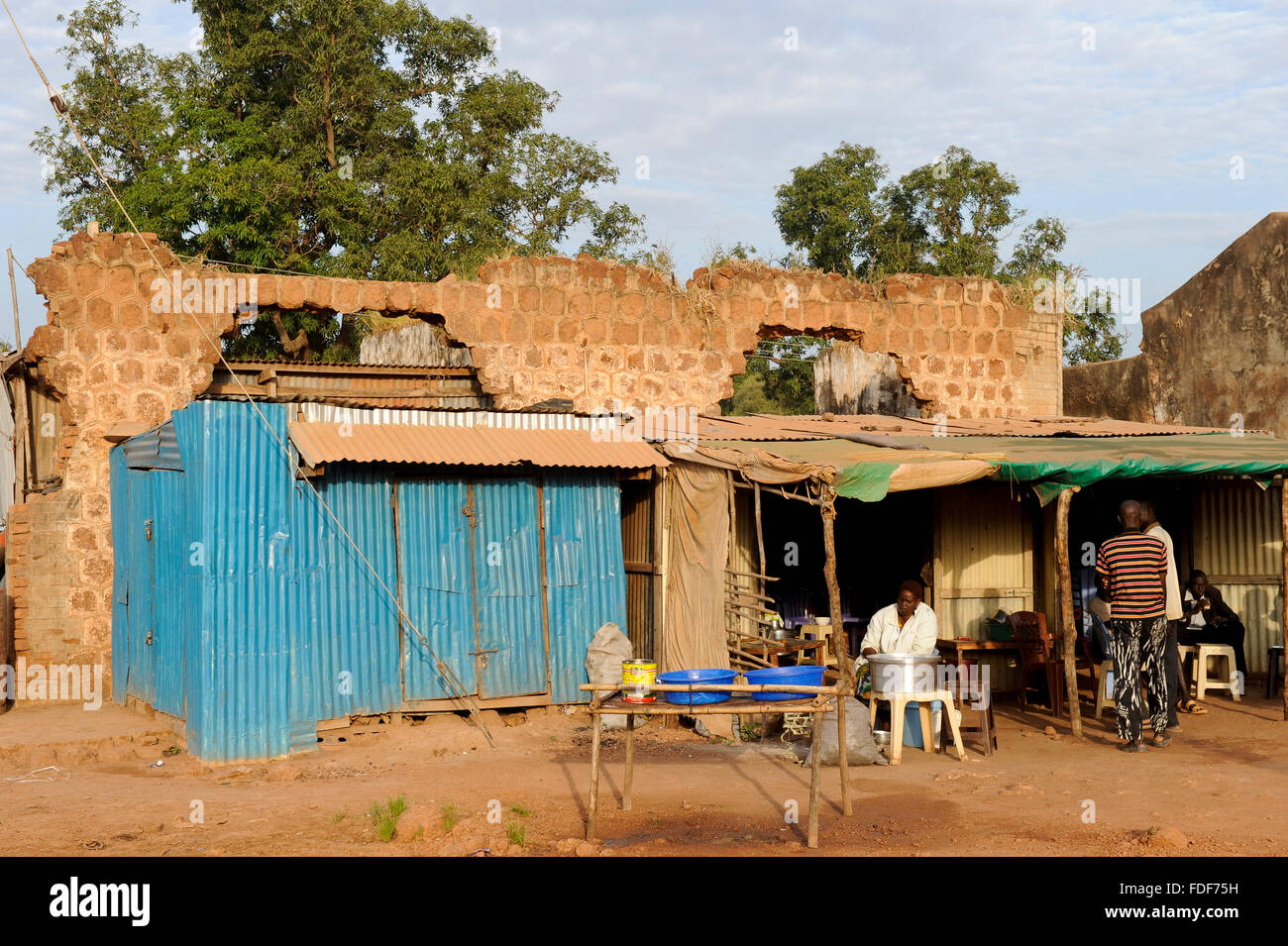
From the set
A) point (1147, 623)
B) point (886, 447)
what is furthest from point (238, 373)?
point (1147, 623)

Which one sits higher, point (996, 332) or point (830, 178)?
point (830, 178)

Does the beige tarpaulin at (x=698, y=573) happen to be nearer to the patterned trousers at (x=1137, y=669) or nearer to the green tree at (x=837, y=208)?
the patterned trousers at (x=1137, y=669)

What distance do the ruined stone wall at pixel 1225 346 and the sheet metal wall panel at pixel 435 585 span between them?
1065cm

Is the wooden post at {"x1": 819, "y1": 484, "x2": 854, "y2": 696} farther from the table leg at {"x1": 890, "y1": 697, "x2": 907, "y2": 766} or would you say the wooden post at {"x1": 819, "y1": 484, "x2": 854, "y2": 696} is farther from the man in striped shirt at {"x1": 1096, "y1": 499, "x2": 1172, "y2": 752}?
the man in striped shirt at {"x1": 1096, "y1": 499, "x2": 1172, "y2": 752}

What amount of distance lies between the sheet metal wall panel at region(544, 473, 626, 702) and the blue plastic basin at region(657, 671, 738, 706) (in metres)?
3.64

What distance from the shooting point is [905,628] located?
29.8 feet

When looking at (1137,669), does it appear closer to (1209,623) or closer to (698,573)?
(1209,623)

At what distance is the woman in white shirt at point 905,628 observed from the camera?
8.99m

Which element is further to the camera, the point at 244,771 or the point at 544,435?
the point at 544,435

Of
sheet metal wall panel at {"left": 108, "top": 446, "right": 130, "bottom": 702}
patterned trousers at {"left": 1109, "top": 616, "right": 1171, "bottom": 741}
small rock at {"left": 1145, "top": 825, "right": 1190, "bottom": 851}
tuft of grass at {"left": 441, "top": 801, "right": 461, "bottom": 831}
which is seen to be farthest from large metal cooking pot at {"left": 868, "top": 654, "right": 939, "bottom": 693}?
sheet metal wall panel at {"left": 108, "top": 446, "right": 130, "bottom": 702}

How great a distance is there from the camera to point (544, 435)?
10070 millimetres

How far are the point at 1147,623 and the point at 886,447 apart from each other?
2.48 meters

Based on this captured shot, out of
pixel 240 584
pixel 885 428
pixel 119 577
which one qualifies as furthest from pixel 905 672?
pixel 119 577

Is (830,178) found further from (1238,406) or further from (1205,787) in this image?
(1205,787)
